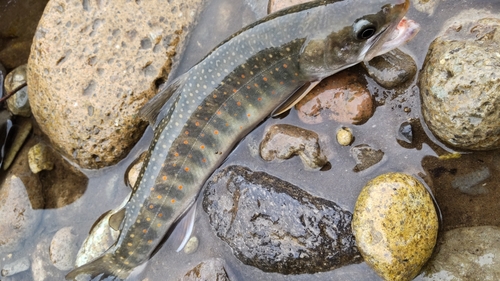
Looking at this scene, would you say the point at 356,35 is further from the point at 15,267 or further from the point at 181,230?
the point at 15,267

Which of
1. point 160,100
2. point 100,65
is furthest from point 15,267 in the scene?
point 160,100

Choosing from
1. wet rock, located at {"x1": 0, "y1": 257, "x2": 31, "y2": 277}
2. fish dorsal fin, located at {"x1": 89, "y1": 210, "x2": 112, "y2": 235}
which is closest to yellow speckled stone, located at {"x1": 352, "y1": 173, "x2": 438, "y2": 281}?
fish dorsal fin, located at {"x1": 89, "y1": 210, "x2": 112, "y2": 235}

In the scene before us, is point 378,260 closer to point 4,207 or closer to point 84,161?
point 84,161

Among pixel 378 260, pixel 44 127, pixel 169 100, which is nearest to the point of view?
pixel 378 260

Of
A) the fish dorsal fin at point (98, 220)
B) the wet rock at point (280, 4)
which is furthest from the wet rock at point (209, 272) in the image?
the wet rock at point (280, 4)

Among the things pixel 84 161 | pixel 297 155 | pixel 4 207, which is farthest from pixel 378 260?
pixel 4 207
